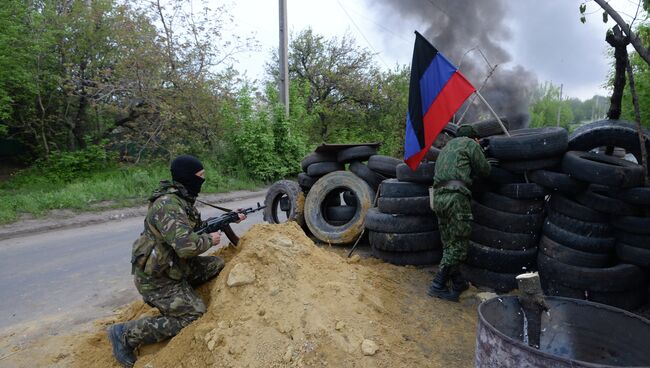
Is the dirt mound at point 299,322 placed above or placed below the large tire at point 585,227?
below

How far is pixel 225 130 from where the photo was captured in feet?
52.4

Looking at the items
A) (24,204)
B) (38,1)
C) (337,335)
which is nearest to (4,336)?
(337,335)

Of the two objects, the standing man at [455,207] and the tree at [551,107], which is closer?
the standing man at [455,207]

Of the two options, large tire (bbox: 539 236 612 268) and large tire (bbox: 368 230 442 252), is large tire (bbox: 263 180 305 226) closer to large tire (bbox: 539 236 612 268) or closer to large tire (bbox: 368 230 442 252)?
large tire (bbox: 368 230 442 252)

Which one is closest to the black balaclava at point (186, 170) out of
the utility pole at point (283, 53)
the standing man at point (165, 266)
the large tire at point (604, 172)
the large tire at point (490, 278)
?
the standing man at point (165, 266)

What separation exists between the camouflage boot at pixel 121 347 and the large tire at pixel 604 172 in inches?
170

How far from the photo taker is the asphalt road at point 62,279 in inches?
178

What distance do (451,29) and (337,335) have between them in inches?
652

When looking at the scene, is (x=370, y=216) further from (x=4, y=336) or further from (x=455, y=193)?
(x=4, y=336)

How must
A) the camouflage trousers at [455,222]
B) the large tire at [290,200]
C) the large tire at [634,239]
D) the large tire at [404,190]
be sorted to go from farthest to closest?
the large tire at [290,200], the large tire at [404,190], the camouflage trousers at [455,222], the large tire at [634,239]

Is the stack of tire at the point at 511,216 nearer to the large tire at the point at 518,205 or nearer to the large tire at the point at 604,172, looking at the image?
the large tire at the point at 518,205

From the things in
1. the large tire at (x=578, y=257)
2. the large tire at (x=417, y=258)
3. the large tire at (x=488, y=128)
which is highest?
the large tire at (x=488, y=128)

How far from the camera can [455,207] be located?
14.6ft

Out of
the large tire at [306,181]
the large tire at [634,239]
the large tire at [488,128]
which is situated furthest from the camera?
the large tire at [306,181]
